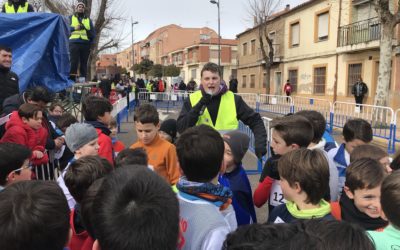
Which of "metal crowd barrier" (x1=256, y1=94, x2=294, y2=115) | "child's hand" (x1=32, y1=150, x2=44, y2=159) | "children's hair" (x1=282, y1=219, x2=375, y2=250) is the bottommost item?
"metal crowd barrier" (x1=256, y1=94, x2=294, y2=115)

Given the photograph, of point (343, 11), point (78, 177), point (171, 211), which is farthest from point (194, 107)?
point (343, 11)

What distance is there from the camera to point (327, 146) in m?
3.80

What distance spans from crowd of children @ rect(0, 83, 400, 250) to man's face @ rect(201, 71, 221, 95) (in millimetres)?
631

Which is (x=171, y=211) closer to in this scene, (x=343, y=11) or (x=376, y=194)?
(x=376, y=194)

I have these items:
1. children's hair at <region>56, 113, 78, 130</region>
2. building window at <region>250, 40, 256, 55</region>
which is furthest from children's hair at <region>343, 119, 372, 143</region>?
building window at <region>250, 40, 256, 55</region>

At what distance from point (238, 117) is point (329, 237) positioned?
115 inches

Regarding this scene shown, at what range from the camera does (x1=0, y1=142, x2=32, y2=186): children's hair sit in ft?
8.27

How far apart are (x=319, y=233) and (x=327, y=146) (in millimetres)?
2913

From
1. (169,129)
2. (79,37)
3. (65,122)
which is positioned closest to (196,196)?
(169,129)

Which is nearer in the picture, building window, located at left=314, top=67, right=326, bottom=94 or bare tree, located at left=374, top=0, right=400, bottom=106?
bare tree, located at left=374, top=0, right=400, bottom=106

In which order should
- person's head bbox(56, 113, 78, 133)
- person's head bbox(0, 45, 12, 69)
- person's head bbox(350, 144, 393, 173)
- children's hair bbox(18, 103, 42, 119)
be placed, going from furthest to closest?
1. person's head bbox(56, 113, 78, 133)
2. person's head bbox(0, 45, 12, 69)
3. children's hair bbox(18, 103, 42, 119)
4. person's head bbox(350, 144, 393, 173)

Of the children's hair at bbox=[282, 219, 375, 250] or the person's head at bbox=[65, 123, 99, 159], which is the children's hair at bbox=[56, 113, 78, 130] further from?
the children's hair at bbox=[282, 219, 375, 250]

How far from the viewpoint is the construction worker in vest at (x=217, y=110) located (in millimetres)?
3785

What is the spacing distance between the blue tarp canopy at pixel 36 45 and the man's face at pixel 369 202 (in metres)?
5.62
